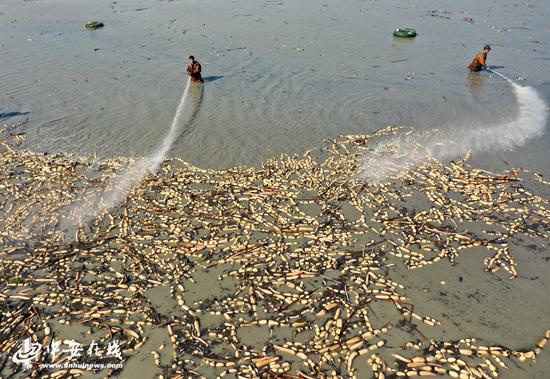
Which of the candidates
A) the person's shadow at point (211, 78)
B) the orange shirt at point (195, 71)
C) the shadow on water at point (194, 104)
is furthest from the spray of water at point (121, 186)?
the person's shadow at point (211, 78)

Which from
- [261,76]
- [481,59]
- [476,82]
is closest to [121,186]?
[261,76]

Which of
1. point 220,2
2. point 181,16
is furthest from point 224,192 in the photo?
point 220,2

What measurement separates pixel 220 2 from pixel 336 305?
36.5 metres

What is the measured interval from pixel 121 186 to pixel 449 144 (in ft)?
39.0

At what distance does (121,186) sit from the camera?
1270 cm

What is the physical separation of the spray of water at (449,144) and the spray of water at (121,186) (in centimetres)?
732

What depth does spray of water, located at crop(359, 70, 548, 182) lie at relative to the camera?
1363cm

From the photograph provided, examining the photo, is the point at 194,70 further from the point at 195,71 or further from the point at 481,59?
the point at 481,59

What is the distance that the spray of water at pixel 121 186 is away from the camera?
1162cm

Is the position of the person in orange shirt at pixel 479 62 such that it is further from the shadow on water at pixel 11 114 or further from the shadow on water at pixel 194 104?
the shadow on water at pixel 11 114

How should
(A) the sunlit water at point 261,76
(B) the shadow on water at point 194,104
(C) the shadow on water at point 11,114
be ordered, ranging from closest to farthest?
(A) the sunlit water at point 261,76 → (B) the shadow on water at point 194,104 → (C) the shadow on water at point 11,114

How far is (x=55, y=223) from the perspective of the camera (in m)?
11.1

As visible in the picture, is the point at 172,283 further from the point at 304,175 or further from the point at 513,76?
the point at 513,76

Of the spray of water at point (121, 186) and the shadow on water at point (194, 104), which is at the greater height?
the shadow on water at point (194, 104)
